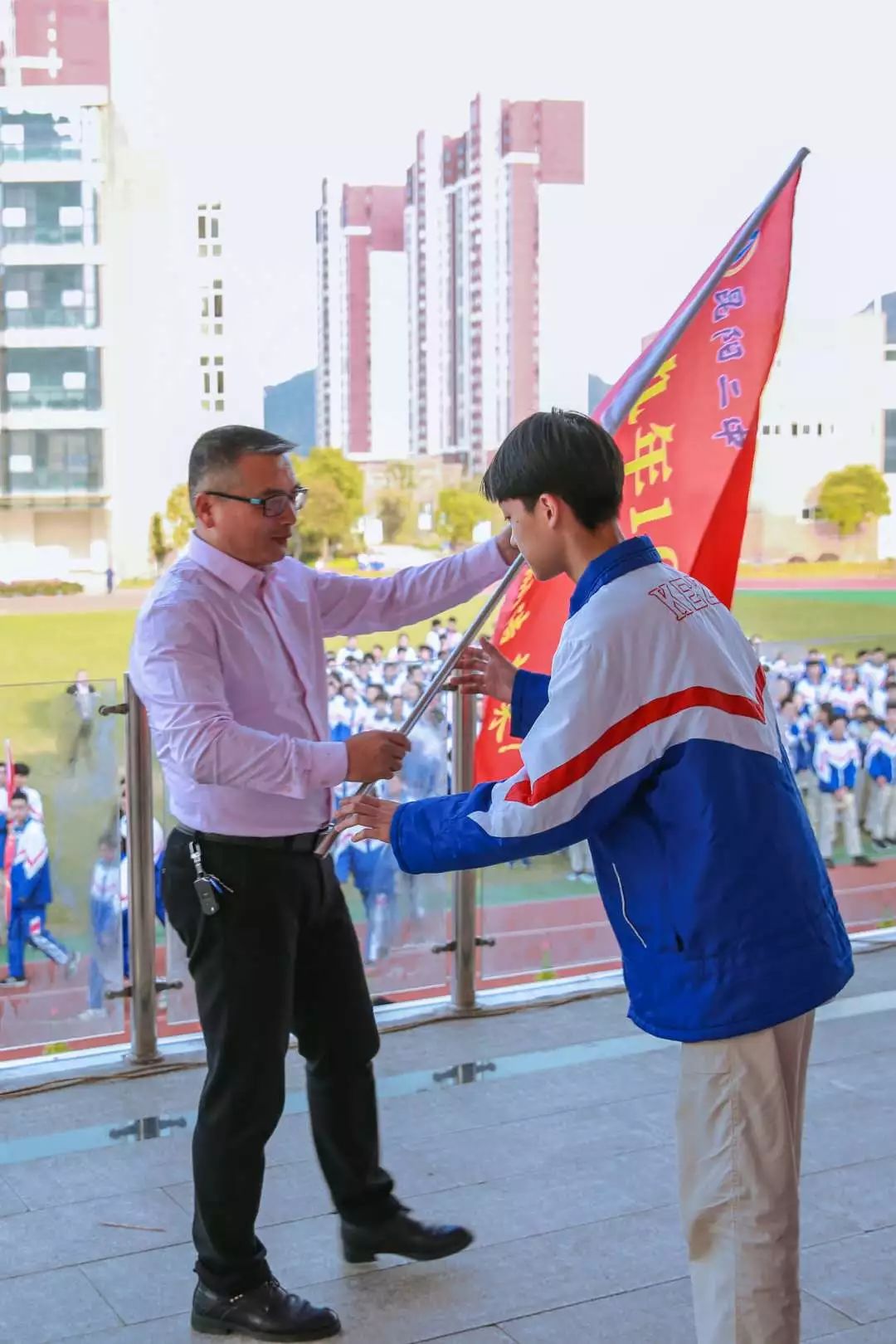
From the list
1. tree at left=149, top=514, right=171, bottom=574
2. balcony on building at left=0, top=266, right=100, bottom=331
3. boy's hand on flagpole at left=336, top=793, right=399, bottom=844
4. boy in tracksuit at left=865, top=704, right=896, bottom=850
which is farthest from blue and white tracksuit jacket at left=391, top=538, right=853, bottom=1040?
balcony on building at left=0, top=266, right=100, bottom=331

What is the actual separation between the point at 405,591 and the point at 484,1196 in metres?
1.07

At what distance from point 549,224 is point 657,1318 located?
39.1m

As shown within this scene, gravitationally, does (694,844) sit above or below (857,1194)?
above

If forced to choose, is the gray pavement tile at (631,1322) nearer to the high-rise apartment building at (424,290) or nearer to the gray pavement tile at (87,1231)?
the gray pavement tile at (87,1231)

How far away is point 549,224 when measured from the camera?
39.0 metres

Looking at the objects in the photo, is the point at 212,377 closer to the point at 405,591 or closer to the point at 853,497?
the point at 853,497

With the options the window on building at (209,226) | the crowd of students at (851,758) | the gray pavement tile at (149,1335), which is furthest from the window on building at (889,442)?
the gray pavement tile at (149,1335)

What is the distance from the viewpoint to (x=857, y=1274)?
2.28 metres

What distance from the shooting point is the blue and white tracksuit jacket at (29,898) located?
129 inches

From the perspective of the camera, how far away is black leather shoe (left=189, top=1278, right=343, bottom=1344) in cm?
208

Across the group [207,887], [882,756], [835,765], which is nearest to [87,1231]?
[207,887]

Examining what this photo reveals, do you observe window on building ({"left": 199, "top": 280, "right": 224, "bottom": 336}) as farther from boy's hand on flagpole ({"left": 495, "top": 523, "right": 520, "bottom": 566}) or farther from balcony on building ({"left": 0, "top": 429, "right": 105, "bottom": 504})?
boy's hand on flagpole ({"left": 495, "top": 523, "right": 520, "bottom": 566})

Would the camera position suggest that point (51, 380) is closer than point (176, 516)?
Yes

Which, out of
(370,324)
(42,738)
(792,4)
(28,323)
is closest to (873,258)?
(792,4)
